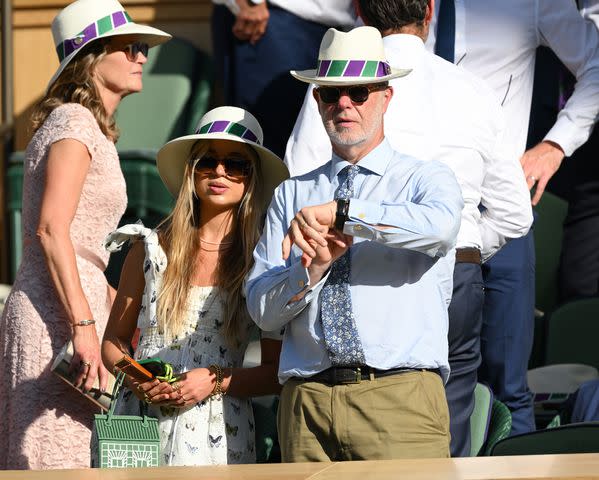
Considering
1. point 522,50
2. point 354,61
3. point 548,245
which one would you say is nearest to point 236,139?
point 354,61

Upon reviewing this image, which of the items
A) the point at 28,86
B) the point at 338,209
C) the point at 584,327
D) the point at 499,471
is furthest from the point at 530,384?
the point at 28,86

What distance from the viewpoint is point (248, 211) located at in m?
4.25

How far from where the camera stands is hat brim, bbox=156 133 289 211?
430 centimetres

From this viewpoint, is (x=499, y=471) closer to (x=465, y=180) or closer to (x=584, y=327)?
(x=465, y=180)

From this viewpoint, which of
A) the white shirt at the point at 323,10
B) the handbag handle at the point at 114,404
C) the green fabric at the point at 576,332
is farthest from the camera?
the white shirt at the point at 323,10

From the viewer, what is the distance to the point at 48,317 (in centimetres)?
448

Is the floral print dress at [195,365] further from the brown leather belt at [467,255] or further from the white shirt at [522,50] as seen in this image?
the white shirt at [522,50]

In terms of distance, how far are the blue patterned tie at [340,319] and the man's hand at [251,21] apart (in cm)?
299

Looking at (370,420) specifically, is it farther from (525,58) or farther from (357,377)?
(525,58)

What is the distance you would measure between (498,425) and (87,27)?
1884 mm

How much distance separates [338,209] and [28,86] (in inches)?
195

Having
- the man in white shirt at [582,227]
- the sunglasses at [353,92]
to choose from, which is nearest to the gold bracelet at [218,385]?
the sunglasses at [353,92]

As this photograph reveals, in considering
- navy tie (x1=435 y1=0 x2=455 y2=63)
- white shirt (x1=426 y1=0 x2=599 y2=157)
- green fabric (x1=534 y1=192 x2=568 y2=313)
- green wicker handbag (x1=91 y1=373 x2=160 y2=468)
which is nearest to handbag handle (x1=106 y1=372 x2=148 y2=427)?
green wicker handbag (x1=91 y1=373 x2=160 y2=468)

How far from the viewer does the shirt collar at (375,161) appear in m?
3.91
